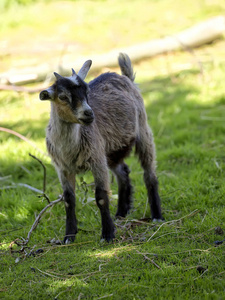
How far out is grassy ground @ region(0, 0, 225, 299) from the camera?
354cm

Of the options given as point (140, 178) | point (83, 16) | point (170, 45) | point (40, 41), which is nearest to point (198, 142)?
point (140, 178)

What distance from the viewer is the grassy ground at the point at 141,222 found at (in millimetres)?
3537

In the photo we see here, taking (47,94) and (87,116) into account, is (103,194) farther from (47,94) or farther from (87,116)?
(47,94)

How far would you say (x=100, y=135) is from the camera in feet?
16.0

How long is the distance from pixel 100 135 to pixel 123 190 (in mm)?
1031

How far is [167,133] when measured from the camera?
793 cm

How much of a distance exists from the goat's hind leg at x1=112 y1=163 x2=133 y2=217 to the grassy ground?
0.13 metres

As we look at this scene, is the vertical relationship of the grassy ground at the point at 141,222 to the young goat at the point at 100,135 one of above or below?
below

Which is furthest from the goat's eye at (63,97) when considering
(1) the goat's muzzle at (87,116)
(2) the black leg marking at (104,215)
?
(2) the black leg marking at (104,215)

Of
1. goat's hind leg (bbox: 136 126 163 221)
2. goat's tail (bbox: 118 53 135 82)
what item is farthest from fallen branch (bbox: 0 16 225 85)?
goat's hind leg (bbox: 136 126 163 221)

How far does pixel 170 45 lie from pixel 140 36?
1.94 m

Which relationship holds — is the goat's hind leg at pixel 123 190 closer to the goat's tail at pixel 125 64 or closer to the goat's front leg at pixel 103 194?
the goat's front leg at pixel 103 194

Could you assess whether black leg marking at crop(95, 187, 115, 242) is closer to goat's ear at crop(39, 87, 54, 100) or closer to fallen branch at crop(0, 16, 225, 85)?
goat's ear at crop(39, 87, 54, 100)

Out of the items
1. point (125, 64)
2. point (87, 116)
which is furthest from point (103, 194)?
point (125, 64)
